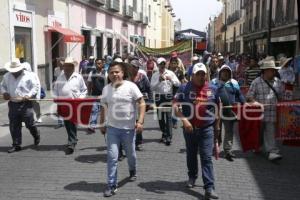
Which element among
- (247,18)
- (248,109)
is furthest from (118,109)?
(247,18)

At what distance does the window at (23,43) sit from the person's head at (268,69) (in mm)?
9572

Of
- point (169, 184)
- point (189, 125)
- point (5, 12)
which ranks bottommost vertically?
point (169, 184)

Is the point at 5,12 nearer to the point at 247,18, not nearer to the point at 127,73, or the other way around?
the point at 127,73

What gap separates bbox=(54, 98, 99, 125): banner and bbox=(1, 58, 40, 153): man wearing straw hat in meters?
0.52

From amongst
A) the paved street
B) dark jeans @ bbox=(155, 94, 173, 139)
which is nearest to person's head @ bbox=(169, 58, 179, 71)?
dark jeans @ bbox=(155, 94, 173, 139)

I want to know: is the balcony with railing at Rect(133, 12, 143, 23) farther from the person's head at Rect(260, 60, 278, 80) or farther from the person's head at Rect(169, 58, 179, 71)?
the person's head at Rect(260, 60, 278, 80)

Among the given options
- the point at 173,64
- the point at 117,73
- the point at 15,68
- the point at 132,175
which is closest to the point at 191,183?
the point at 132,175

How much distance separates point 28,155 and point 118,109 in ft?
9.07

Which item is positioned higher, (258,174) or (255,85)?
(255,85)

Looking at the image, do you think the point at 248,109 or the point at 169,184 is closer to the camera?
the point at 169,184

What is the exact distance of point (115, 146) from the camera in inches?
221

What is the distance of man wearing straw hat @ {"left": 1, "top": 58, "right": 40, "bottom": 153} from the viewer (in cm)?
791

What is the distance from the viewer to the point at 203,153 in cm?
546

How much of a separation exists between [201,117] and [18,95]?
380 centimetres
